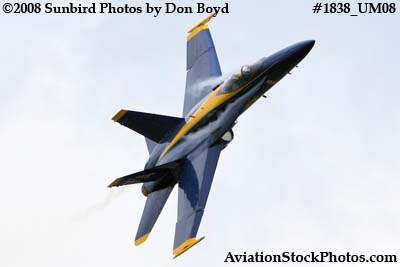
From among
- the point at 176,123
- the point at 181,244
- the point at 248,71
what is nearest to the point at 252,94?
the point at 248,71

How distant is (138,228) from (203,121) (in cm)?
457

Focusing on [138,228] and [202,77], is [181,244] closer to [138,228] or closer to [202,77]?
[138,228]

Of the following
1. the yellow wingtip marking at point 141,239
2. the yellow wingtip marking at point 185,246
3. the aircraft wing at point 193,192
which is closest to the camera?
the yellow wingtip marking at point 185,246

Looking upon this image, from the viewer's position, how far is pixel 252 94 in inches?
1389

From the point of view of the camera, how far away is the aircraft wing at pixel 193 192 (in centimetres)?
3416

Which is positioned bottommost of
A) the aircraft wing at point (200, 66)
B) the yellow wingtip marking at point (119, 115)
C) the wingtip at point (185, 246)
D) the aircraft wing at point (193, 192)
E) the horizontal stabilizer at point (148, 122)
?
the wingtip at point (185, 246)

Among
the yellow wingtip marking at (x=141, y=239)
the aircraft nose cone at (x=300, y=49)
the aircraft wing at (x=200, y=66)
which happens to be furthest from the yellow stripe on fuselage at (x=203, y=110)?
the yellow wingtip marking at (x=141, y=239)

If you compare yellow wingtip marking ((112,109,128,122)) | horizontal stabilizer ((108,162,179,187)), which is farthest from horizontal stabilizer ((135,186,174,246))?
yellow wingtip marking ((112,109,128,122))

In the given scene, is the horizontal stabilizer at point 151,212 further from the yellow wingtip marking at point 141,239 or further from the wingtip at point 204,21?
the wingtip at point 204,21

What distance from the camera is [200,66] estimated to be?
3884cm

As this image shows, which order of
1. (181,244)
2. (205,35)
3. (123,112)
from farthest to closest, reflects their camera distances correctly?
(205,35) < (123,112) < (181,244)

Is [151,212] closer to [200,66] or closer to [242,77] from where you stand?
[242,77]

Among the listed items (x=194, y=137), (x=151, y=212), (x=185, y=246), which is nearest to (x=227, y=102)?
(x=194, y=137)

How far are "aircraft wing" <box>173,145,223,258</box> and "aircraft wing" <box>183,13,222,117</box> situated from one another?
8.62 ft
